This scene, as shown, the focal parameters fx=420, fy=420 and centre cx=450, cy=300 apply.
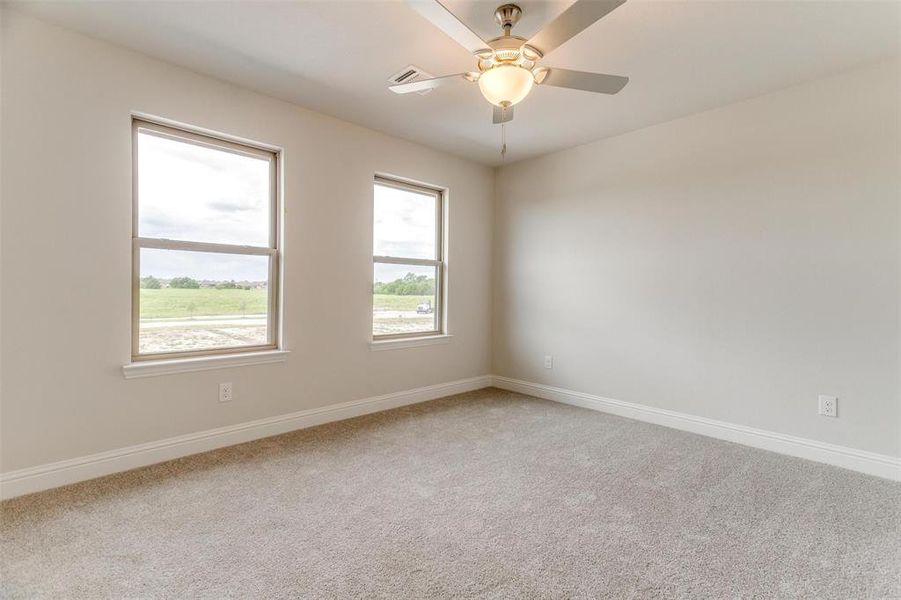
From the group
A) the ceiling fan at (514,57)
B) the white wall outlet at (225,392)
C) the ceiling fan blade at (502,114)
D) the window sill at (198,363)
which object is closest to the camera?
the ceiling fan at (514,57)

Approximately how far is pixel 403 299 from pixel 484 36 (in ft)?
7.72

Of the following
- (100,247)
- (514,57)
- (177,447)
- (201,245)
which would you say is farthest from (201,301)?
(514,57)

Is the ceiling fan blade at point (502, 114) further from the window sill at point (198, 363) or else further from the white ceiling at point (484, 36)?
the window sill at point (198, 363)

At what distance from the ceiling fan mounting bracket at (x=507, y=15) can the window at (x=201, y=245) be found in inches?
75.2

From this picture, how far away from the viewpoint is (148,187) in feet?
8.50

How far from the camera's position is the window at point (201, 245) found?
2.59 meters

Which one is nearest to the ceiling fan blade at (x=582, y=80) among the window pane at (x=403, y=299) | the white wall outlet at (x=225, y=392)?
the window pane at (x=403, y=299)

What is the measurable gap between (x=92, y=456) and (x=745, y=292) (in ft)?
14.0

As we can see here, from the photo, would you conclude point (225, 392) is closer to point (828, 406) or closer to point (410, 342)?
point (410, 342)

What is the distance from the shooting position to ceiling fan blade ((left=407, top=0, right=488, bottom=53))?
5.10ft

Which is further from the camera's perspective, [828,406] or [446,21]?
[828,406]

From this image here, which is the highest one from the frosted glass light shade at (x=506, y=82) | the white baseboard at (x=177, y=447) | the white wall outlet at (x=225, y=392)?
the frosted glass light shade at (x=506, y=82)

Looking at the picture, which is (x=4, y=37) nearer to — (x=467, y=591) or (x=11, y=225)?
(x=11, y=225)

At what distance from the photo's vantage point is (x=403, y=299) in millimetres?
4027
